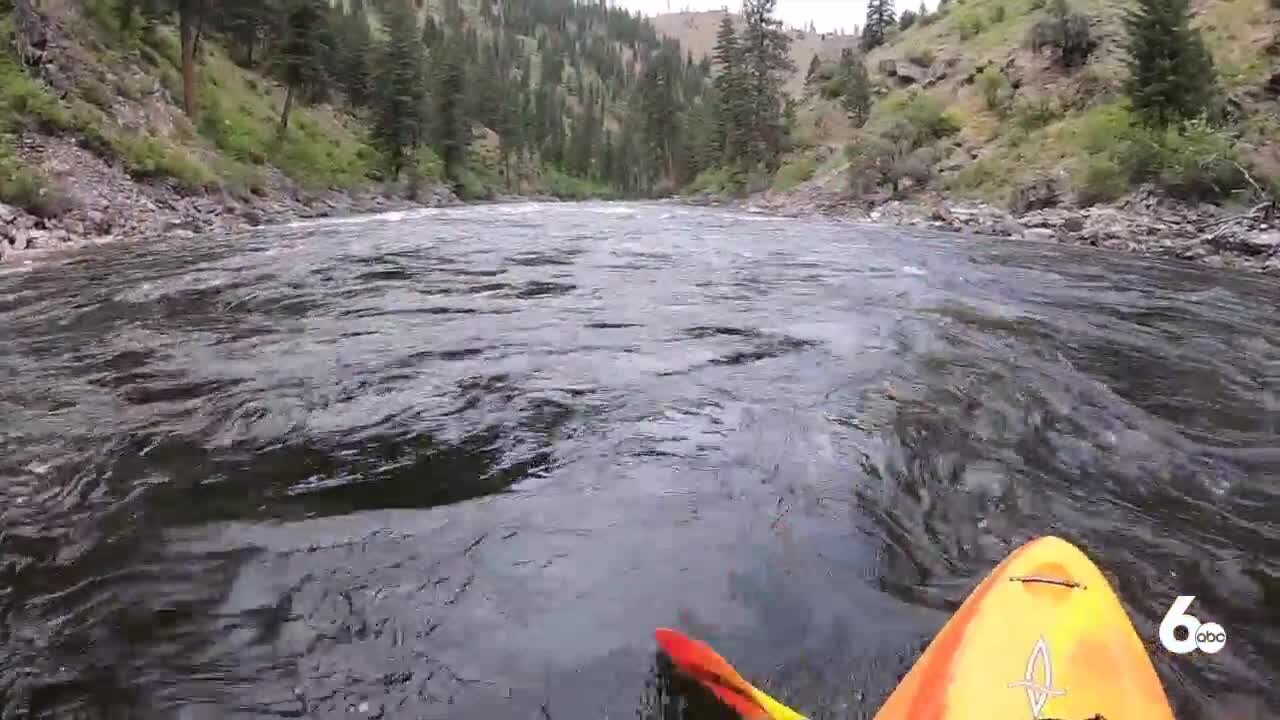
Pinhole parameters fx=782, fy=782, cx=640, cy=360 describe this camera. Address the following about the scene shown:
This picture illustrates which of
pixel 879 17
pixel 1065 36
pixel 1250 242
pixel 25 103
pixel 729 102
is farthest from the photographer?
pixel 879 17

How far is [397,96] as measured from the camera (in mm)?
43344

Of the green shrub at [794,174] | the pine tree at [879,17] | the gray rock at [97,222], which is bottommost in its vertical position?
the gray rock at [97,222]

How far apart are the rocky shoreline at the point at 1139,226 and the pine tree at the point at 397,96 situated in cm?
2792

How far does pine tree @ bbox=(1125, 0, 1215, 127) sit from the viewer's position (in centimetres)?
1895

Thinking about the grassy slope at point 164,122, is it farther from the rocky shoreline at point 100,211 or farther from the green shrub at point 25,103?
the rocky shoreline at point 100,211

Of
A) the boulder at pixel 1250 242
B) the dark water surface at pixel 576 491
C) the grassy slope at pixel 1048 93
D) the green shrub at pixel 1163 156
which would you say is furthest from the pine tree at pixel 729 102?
the dark water surface at pixel 576 491

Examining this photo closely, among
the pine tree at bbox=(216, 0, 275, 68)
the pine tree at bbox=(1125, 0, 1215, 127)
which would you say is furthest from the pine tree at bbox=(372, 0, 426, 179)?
the pine tree at bbox=(1125, 0, 1215, 127)

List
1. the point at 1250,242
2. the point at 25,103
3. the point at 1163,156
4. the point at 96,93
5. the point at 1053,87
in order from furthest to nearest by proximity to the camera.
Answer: the point at 1053,87, the point at 96,93, the point at 25,103, the point at 1163,156, the point at 1250,242

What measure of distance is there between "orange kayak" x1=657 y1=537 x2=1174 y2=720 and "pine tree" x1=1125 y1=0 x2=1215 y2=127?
68.0 feet

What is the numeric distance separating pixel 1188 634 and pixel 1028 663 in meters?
1.60

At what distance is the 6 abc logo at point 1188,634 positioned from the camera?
3.46 m

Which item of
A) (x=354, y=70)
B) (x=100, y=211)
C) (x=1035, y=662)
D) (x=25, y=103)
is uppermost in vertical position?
(x=354, y=70)

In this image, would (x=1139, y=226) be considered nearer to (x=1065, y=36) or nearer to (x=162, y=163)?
(x=1065, y=36)

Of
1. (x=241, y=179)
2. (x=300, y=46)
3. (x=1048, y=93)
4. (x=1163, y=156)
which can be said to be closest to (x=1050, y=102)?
(x=1048, y=93)
